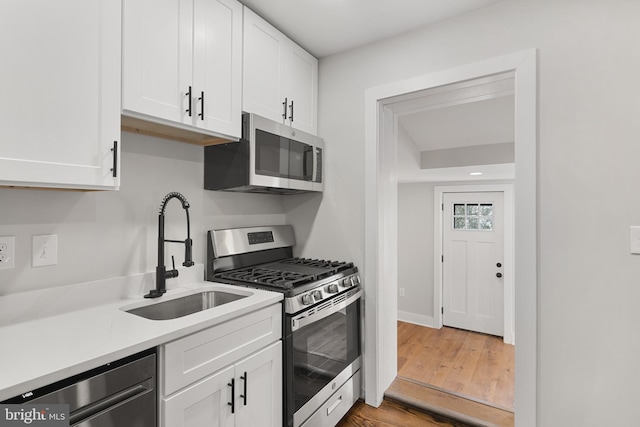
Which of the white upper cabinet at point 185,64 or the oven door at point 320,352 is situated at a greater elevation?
the white upper cabinet at point 185,64

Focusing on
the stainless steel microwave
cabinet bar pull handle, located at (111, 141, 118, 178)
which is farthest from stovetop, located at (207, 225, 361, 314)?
cabinet bar pull handle, located at (111, 141, 118, 178)

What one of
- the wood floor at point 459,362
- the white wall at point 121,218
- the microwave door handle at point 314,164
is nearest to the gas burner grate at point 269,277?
the white wall at point 121,218

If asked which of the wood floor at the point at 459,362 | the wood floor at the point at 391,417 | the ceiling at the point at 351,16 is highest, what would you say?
the ceiling at the point at 351,16

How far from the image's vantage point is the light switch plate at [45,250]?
4.42 ft

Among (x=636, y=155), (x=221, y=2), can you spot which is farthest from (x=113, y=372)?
(x=636, y=155)

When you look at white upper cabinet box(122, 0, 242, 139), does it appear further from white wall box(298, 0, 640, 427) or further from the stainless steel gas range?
white wall box(298, 0, 640, 427)

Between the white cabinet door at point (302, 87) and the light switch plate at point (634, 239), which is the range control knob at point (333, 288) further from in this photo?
the light switch plate at point (634, 239)

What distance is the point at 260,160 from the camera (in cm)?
192

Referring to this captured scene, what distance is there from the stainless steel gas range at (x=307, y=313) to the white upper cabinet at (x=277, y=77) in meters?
0.83

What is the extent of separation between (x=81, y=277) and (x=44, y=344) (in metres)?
0.50

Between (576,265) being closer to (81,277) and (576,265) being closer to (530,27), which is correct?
(530,27)

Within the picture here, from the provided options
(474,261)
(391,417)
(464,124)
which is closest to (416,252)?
(474,261)

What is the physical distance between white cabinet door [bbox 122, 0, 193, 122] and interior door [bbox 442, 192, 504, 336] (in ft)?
11.8

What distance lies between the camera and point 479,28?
6.20 ft
